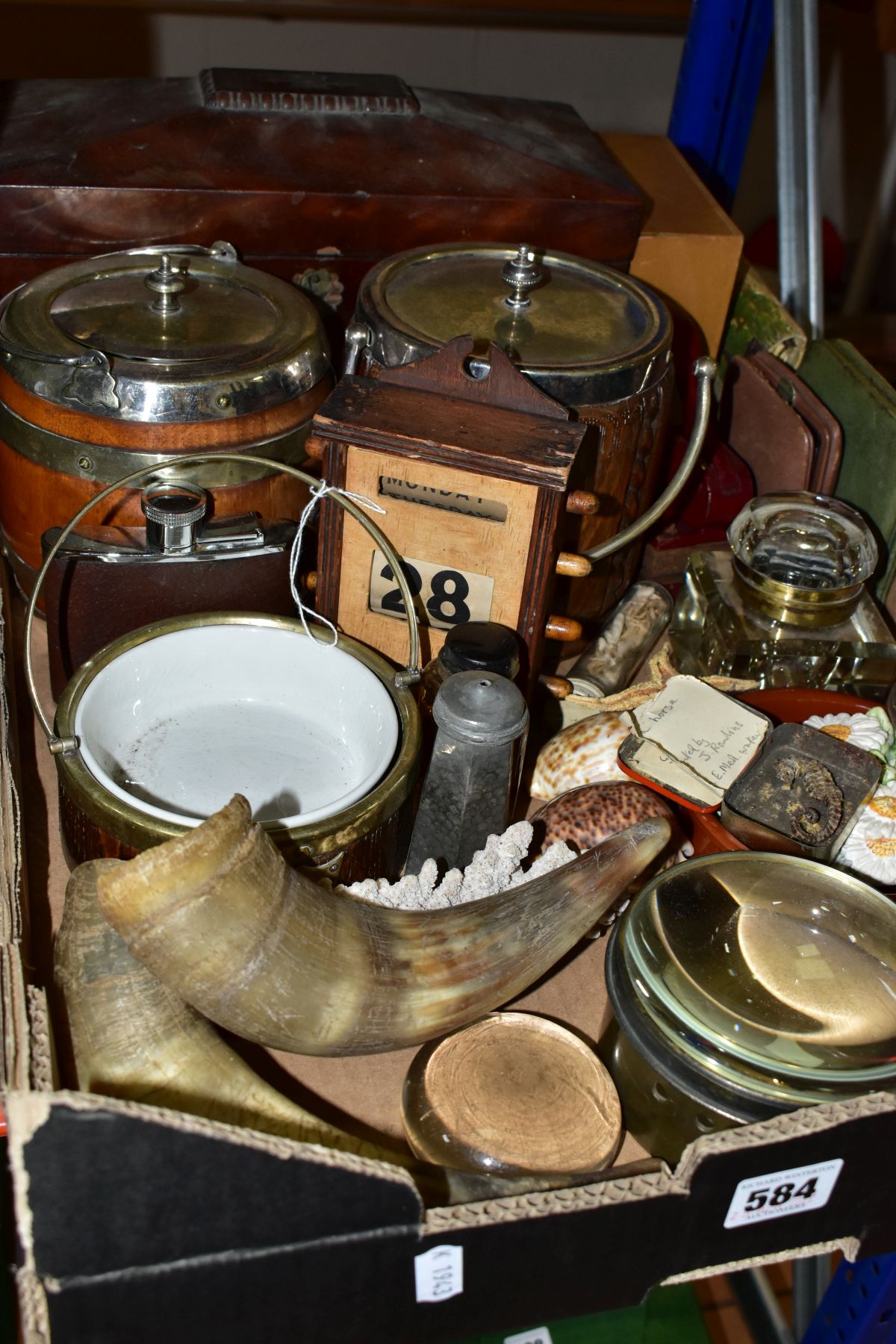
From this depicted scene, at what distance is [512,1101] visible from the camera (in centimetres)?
74

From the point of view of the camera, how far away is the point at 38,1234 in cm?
57

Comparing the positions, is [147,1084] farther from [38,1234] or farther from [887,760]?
[887,760]

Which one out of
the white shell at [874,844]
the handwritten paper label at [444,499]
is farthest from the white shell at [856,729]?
the handwritten paper label at [444,499]

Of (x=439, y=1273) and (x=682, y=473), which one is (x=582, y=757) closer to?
(x=682, y=473)

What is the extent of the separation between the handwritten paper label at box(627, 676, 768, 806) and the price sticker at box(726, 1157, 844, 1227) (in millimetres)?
273

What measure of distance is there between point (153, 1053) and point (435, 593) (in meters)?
0.42

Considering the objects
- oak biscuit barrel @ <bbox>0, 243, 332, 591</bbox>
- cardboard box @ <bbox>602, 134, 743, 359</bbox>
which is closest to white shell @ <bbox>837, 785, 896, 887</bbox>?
oak biscuit barrel @ <bbox>0, 243, 332, 591</bbox>

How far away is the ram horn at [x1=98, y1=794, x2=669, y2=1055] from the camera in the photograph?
67cm

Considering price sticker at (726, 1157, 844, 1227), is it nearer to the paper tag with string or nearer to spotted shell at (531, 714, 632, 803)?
spotted shell at (531, 714, 632, 803)

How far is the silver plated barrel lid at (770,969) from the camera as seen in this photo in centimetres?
69

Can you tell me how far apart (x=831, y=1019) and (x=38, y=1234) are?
17.5 inches

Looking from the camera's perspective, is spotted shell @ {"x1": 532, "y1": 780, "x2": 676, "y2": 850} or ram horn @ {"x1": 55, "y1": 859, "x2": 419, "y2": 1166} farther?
spotted shell @ {"x1": 532, "y1": 780, "x2": 676, "y2": 850}

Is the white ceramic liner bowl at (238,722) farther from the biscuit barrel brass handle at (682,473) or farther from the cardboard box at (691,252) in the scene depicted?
the cardboard box at (691,252)

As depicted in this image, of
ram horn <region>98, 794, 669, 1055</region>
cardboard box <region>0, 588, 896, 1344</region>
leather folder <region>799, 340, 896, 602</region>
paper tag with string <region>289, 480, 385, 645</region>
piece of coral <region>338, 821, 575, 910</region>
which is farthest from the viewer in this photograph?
leather folder <region>799, 340, 896, 602</region>
